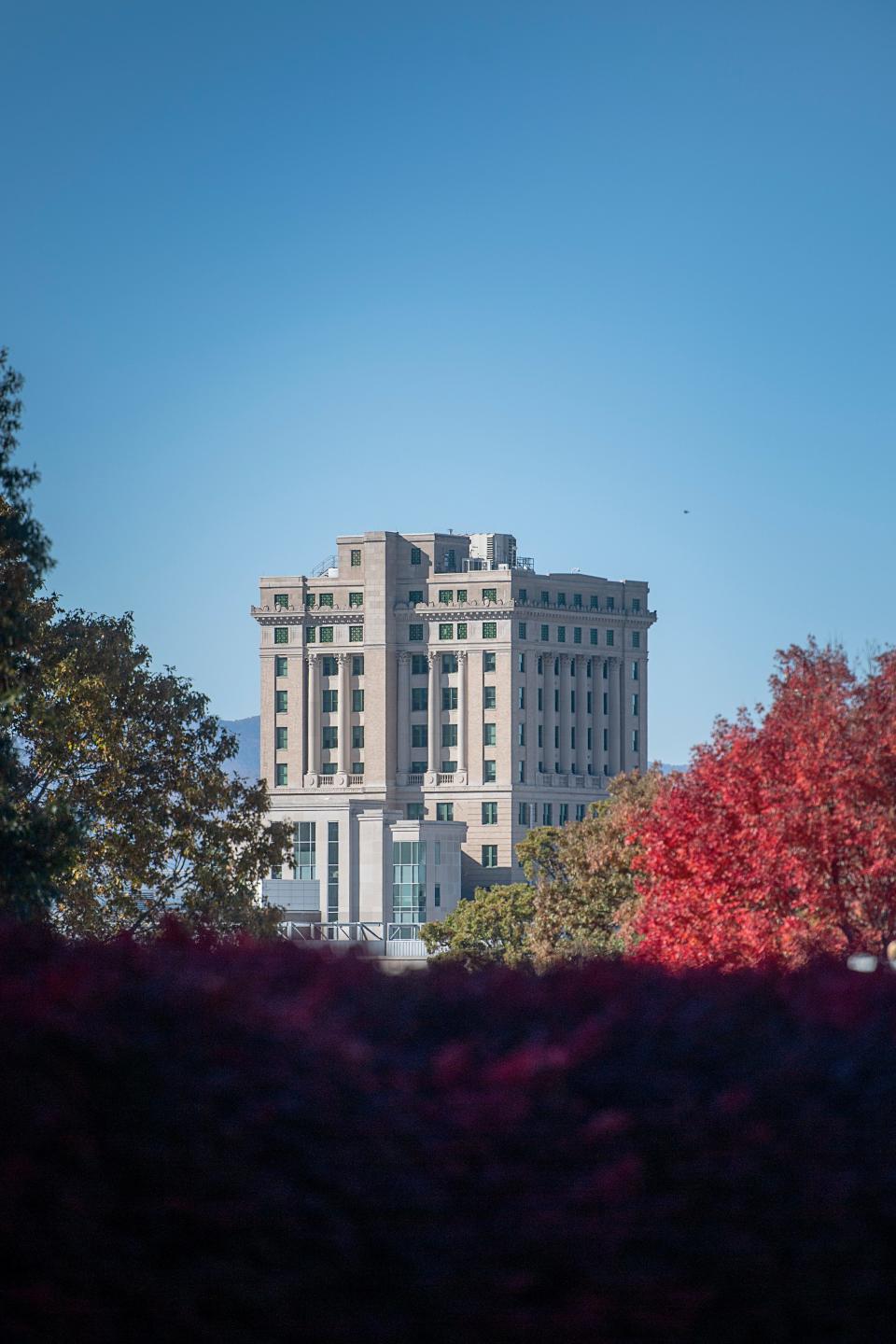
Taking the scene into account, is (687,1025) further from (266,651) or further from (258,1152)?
(266,651)

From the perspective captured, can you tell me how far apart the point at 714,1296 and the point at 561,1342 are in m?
0.46

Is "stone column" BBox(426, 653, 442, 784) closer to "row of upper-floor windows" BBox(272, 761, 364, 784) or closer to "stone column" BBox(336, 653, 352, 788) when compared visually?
"row of upper-floor windows" BBox(272, 761, 364, 784)

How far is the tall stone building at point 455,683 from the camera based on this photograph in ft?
581

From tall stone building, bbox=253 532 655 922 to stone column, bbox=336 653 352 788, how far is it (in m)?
0.14

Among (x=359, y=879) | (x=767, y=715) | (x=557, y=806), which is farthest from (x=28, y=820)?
(x=557, y=806)

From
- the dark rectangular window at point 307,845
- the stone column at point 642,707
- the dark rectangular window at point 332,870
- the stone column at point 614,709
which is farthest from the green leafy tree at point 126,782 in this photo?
the stone column at point 642,707

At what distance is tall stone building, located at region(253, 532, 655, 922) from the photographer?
581ft

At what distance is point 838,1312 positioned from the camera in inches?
180

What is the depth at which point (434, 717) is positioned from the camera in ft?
590

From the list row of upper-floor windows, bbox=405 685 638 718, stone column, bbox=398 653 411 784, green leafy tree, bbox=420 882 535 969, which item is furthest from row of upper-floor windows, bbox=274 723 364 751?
green leafy tree, bbox=420 882 535 969

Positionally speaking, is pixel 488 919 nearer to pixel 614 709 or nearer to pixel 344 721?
pixel 344 721

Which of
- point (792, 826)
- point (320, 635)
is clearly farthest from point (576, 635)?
point (792, 826)

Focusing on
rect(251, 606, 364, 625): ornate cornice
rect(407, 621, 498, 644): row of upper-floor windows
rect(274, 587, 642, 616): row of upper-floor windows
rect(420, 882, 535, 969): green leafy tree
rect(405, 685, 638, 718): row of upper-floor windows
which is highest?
rect(274, 587, 642, 616): row of upper-floor windows

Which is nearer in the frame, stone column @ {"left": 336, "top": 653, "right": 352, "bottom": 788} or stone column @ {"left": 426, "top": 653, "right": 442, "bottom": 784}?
stone column @ {"left": 426, "top": 653, "right": 442, "bottom": 784}
